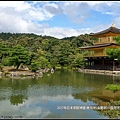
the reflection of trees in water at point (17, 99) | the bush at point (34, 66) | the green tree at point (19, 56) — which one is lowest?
the reflection of trees in water at point (17, 99)

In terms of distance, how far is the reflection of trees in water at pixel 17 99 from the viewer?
11.4 metres

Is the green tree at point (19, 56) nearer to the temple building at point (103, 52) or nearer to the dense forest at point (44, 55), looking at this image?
the dense forest at point (44, 55)

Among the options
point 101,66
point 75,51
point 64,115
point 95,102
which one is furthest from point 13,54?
point 75,51

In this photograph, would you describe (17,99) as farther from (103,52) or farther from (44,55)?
(44,55)

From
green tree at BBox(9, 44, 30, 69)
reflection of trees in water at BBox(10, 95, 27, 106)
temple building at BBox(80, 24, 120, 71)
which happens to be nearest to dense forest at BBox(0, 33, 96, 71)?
green tree at BBox(9, 44, 30, 69)

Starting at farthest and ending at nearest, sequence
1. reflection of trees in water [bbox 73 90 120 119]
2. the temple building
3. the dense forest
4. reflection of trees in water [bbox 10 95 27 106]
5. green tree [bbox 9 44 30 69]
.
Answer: the temple building
the dense forest
green tree [bbox 9 44 30 69]
reflection of trees in water [bbox 10 95 27 106]
reflection of trees in water [bbox 73 90 120 119]

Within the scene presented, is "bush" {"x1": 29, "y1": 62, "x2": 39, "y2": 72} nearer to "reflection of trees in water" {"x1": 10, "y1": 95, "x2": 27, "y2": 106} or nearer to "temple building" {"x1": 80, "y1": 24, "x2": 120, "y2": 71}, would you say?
"temple building" {"x1": 80, "y1": 24, "x2": 120, "y2": 71}

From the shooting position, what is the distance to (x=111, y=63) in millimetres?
32875

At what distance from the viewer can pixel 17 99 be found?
12094 mm

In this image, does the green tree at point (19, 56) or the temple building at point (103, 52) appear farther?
the temple building at point (103, 52)

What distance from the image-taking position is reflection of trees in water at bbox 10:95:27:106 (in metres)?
11.4

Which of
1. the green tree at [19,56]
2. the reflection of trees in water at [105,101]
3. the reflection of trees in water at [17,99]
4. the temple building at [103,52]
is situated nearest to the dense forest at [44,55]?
the green tree at [19,56]

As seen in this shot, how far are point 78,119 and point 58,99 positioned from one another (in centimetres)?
423

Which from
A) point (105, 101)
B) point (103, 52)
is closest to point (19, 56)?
point (103, 52)
